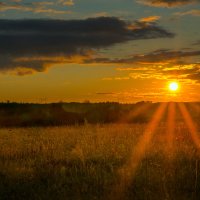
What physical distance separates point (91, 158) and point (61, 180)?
317 centimetres

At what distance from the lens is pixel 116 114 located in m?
47.7

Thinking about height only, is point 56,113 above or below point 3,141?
above

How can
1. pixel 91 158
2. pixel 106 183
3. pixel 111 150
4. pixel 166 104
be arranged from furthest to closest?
pixel 166 104 → pixel 111 150 → pixel 91 158 → pixel 106 183

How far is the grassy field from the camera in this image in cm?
1155

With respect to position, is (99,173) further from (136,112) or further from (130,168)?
(136,112)

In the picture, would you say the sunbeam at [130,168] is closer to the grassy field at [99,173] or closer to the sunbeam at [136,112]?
the grassy field at [99,173]

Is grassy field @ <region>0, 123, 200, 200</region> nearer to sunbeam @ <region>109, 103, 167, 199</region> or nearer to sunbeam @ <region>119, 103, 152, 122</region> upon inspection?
sunbeam @ <region>109, 103, 167, 199</region>

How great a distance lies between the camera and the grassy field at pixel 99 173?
11.5 m

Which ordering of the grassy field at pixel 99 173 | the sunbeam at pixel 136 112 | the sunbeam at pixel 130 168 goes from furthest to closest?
the sunbeam at pixel 136 112 → the sunbeam at pixel 130 168 → the grassy field at pixel 99 173

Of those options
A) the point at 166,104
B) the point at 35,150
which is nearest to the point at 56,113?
the point at 166,104

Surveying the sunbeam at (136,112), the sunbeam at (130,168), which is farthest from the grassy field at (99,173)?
the sunbeam at (136,112)

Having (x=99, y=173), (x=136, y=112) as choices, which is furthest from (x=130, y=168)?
(x=136, y=112)

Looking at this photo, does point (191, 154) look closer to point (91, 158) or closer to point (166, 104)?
point (91, 158)

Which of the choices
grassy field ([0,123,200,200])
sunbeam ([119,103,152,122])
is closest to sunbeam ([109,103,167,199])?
grassy field ([0,123,200,200])
